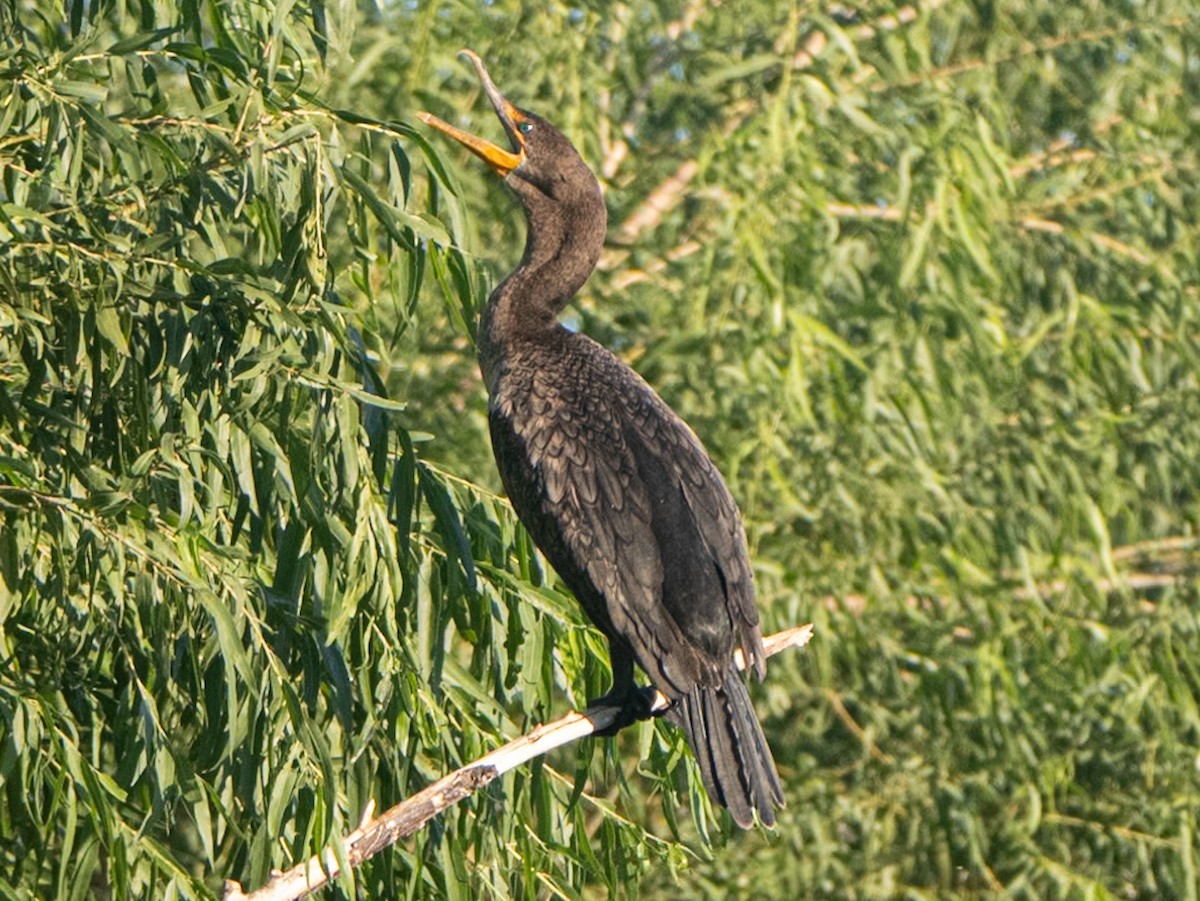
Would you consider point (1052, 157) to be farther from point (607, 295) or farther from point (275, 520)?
point (275, 520)

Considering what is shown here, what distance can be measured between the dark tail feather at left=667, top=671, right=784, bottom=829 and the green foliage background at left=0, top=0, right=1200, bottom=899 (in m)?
0.19

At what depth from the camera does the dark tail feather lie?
3082 mm

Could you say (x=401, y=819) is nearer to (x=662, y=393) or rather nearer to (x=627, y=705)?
(x=627, y=705)

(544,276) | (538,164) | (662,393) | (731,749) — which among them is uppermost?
(538,164)

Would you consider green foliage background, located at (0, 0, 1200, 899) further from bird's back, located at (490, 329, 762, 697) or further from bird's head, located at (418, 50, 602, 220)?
bird's head, located at (418, 50, 602, 220)

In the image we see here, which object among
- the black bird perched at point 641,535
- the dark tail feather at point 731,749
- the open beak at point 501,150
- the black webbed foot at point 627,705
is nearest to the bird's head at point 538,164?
the open beak at point 501,150

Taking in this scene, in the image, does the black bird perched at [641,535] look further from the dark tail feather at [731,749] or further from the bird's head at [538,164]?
the bird's head at [538,164]

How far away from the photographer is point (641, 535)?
330 centimetres

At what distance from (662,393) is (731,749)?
2389 mm

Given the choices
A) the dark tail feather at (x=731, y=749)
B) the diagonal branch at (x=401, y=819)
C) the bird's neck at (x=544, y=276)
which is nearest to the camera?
the diagonal branch at (x=401, y=819)

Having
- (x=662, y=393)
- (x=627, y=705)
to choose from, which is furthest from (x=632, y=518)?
(x=662, y=393)

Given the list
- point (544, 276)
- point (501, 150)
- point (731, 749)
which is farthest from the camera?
point (501, 150)

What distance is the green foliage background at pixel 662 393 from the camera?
2.71 metres

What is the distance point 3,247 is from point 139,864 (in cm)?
85
